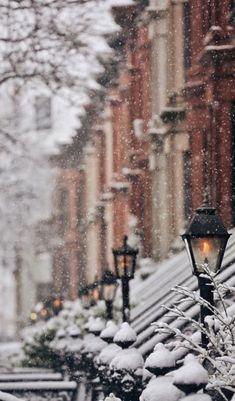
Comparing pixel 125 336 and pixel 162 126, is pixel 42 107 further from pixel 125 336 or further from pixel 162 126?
pixel 125 336

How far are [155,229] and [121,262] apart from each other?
10.8m

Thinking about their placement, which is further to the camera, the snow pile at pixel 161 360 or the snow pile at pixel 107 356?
the snow pile at pixel 107 356

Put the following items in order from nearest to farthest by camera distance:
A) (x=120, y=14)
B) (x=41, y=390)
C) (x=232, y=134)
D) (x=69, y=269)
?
(x=41, y=390) < (x=232, y=134) < (x=120, y=14) < (x=69, y=269)

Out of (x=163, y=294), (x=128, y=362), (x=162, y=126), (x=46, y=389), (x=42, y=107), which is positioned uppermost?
(x=42, y=107)

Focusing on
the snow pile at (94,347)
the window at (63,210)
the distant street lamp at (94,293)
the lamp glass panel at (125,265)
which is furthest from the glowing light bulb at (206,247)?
the window at (63,210)

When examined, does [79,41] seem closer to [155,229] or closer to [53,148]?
[155,229]

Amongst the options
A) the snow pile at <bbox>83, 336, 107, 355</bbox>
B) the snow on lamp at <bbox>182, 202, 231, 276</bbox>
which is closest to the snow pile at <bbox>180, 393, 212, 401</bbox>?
the snow on lamp at <bbox>182, 202, 231, 276</bbox>

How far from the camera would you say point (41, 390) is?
16766 millimetres

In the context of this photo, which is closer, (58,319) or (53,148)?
(58,319)

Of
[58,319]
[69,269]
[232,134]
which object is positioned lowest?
[69,269]

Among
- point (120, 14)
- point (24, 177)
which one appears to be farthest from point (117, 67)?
point (24, 177)

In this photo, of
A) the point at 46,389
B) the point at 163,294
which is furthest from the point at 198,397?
the point at 163,294

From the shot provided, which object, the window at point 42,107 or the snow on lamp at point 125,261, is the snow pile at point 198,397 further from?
the window at point 42,107

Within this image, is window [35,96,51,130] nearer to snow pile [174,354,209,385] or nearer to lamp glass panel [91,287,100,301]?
lamp glass panel [91,287,100,301]
